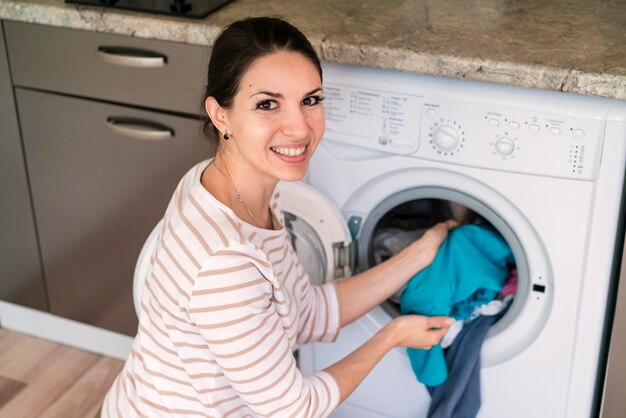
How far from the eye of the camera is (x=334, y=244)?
6.18 ft

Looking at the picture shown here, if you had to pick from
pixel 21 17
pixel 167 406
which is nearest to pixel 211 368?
pixel 167 406

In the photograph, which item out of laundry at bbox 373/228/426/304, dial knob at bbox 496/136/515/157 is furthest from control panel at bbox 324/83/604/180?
laundry at bbox 373/228/426/304

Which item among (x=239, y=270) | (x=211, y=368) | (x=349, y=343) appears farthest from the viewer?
(x=349, y=343)

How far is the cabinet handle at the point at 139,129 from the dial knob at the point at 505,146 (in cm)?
78

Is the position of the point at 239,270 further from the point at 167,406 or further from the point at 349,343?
the point at 349,343

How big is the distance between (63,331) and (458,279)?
1265mm

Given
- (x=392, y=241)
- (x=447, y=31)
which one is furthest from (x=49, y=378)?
(x=447, y=31)

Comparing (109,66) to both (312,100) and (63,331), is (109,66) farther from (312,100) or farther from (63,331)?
(63,331)

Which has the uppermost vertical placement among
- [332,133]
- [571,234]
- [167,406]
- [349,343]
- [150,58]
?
[150,58]

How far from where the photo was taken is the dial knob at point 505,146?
64.7 inches

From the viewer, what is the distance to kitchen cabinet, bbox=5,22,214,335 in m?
1.97

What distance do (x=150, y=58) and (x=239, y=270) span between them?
0.78 metres

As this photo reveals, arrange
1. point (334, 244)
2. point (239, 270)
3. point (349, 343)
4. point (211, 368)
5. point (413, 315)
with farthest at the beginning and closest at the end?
1. point (349, 343)
2. point (334, 244)
3. point (413, 315)
4. point (211, 368)
5. point (239, 270)

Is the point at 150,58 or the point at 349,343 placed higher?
the point at 150,58
